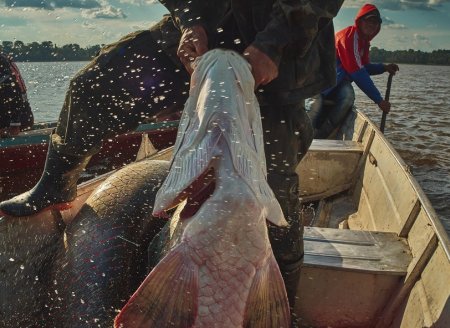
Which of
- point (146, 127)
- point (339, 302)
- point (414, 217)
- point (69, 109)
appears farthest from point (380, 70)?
point (69, 109)

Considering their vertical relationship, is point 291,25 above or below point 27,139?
above

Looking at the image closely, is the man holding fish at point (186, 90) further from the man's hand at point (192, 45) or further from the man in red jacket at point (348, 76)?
the man in red jacket at point (348, 76)

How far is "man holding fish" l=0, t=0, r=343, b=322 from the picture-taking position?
223cm

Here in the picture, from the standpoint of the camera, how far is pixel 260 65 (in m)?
1.88

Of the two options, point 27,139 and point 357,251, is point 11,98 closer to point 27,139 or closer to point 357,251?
point 27,139

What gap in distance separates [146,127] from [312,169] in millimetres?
3333

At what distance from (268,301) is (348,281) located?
1510 mm

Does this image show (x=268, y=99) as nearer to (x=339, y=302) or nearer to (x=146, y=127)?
(x=339, y=302)

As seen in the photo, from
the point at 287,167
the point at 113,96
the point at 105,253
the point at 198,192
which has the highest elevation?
the point at 198,192

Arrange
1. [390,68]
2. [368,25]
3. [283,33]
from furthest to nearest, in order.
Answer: [390,68] → [368,25] → [283,33]

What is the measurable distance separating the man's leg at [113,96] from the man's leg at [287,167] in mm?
546

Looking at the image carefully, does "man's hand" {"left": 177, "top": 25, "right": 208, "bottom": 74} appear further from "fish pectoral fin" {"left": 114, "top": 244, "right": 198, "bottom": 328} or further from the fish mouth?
"fish pectoral fin" {"left": 114, "top": 244, "right": 198, "bottom": 328}

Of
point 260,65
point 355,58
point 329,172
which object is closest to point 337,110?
point 355,58

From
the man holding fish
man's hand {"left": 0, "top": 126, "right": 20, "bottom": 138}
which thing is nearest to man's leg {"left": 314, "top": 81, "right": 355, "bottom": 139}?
man's hand {"left": 0, "top": 126, "right": 20, "bottom": 138}
